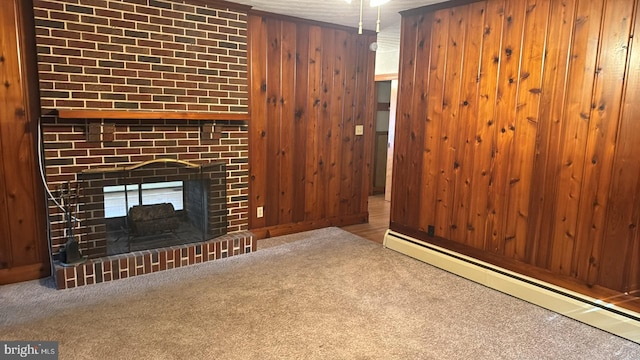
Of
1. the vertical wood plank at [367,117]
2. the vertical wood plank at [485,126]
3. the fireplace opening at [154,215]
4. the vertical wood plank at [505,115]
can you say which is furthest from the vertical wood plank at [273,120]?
the vertical wood plank at [505,115]

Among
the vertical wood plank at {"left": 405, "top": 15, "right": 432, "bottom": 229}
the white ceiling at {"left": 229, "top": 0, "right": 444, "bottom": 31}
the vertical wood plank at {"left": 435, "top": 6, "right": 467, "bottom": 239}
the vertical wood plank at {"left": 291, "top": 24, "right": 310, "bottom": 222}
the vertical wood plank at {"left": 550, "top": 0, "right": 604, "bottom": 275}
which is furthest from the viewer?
the vertical wood plank at {"left": 291, "top": 24, "right": 310, "bottom": 222}

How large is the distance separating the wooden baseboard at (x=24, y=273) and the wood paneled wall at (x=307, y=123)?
1.80m

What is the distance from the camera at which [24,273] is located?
123 inches

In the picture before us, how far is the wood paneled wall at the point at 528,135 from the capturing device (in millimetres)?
2531

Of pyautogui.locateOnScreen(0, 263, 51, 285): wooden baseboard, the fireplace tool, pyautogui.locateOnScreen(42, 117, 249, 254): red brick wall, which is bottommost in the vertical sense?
pyautogui.locateOnScreen(0, 263, 51, 285): wooden baseboard

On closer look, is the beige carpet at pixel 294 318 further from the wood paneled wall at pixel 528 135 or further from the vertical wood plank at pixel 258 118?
the vertical wood plank at pixel 258 118

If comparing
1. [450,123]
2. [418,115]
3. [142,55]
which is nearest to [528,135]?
[450,123]

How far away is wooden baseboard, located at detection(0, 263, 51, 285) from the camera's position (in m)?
3.07

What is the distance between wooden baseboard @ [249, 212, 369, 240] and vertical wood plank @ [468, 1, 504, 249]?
174 centimetres

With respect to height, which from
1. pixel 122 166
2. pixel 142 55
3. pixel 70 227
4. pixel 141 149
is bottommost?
pixel 70 227

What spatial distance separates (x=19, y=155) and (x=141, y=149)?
0.83 m

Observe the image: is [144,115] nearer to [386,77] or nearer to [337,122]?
[337,122]

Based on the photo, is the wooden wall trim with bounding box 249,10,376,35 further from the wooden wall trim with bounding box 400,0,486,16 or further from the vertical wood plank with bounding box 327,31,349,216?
the wooden wall trim with bounding box 400,0,486,16

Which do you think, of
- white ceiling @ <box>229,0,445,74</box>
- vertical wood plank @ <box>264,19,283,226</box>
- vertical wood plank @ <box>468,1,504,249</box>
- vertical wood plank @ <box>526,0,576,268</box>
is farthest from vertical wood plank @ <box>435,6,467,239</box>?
vertical wood plank @ <box>264,19,283,226</box>
